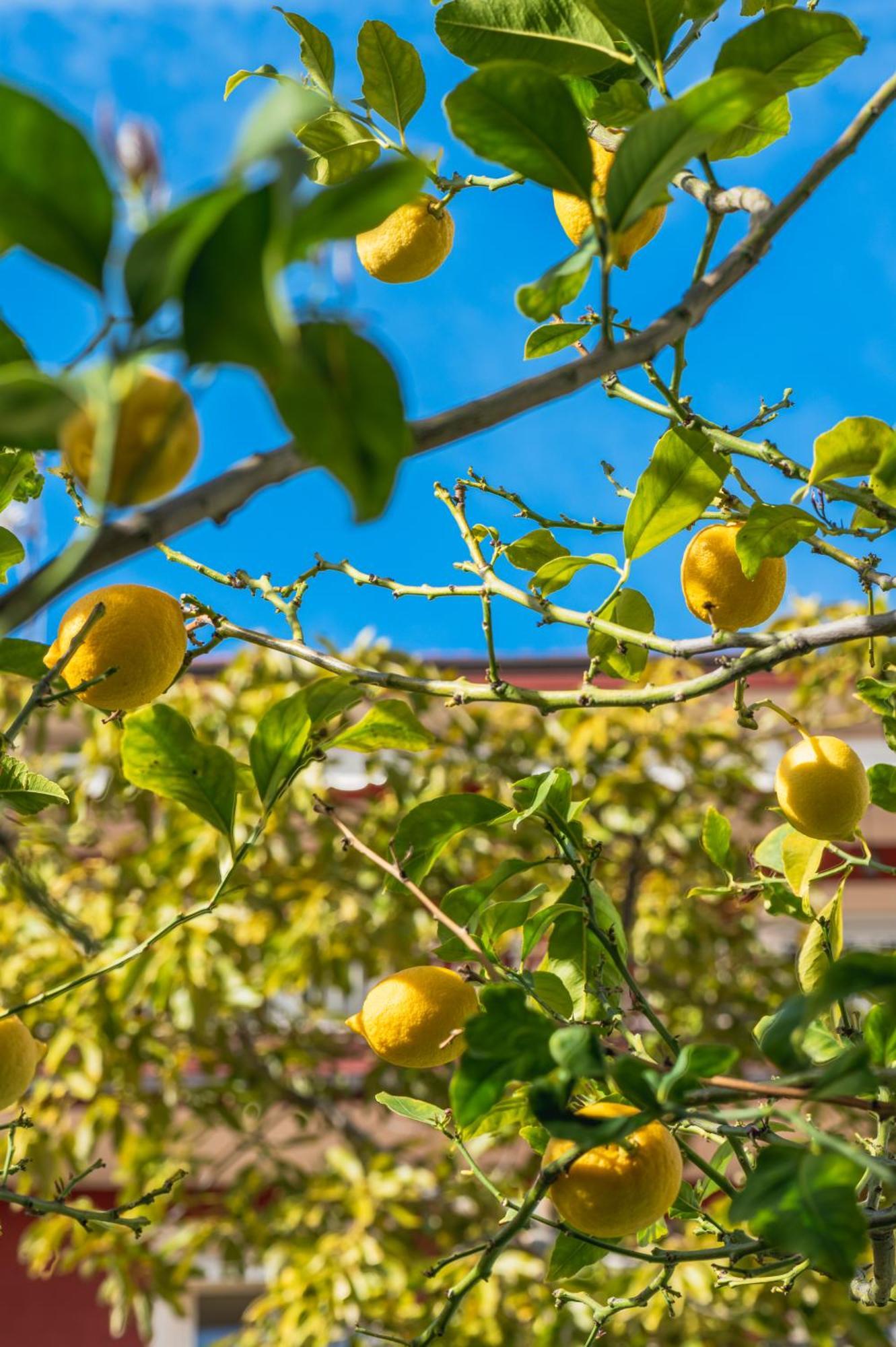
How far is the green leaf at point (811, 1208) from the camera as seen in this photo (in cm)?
41

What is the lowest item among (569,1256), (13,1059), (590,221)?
(569,1256)

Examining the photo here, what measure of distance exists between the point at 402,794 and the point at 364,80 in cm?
207

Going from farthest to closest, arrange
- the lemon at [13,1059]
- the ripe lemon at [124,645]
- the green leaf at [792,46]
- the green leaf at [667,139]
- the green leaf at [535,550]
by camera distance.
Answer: the green leaf at [535,550]
the lemon at [13,1059]
the ripe lemon at [124,645]
the green leaf at [792,46]
the green leaf at [667,139]

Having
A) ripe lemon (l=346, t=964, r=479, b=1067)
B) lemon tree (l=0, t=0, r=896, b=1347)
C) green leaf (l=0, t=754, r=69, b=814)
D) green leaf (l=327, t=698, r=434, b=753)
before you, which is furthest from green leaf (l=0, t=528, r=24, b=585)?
ripe lemon (l=346, t=964, r=479, b=1067)

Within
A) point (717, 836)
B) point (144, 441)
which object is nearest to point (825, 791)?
point (717, 836)

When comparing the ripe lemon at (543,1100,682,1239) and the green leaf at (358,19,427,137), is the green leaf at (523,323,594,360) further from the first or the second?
the ripe lemon at (543,1100,682,1239)

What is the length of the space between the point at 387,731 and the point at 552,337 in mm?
233

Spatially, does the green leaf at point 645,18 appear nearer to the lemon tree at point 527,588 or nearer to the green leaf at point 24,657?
the lemon tree at point 527,588

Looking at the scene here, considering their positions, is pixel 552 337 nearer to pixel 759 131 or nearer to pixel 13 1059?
pixel 759 131

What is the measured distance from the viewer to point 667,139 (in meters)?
0.40

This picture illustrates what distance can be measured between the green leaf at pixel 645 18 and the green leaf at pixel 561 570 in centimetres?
30

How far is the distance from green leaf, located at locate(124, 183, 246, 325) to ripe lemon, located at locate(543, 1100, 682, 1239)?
1.38 feet

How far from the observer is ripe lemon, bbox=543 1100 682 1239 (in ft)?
1.90

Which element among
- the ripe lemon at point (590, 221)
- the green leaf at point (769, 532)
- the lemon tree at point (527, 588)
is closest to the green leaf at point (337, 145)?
the lemon tree at point (527, 588)
